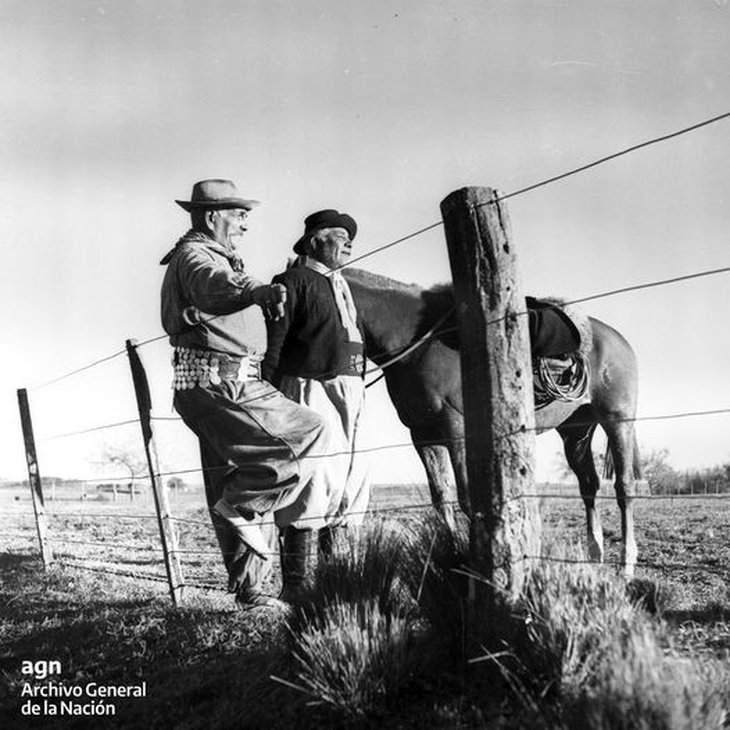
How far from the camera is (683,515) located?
513 inches

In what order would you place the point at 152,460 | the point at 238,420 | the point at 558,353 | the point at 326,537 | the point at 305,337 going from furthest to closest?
1. the point at 558,353
2. the point at 152,460
3. the point at 305,337
4. the point at 326,537
5. the point at 238,420

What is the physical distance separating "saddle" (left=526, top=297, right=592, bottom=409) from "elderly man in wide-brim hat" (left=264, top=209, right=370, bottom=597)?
160cm

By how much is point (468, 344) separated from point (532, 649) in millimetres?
1088

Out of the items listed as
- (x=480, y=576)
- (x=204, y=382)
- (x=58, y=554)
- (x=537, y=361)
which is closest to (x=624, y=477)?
(x=537, y=361)

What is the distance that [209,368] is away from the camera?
180 inches

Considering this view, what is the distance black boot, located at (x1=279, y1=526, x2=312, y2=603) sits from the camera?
4430 mm

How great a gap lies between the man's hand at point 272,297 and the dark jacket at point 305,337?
0.87 metres

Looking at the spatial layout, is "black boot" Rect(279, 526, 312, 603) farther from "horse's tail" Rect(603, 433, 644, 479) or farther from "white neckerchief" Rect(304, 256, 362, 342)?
"horse's tail" Rect(603, 433, 644, 479)

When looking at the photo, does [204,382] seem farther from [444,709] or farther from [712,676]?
[712,676]

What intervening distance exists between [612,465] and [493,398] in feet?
16.3

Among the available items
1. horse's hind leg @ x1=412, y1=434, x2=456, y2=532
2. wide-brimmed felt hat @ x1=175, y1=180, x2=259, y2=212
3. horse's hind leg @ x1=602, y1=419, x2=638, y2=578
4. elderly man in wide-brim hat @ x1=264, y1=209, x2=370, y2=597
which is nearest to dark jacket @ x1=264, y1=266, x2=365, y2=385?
elderly man in wide-brim hat @ x1=264, y1=209, x2=370, y2=597

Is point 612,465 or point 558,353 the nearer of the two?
point 558,353

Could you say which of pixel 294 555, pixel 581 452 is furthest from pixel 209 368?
pixel 581 452

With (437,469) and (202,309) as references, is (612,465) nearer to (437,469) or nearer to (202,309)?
(437,469)
